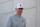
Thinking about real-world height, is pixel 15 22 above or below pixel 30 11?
below

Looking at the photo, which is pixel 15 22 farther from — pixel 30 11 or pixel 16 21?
pixel 30 11

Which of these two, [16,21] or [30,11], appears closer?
[16,21]

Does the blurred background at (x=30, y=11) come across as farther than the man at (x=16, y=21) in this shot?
Yes

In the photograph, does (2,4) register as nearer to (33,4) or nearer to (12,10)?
(12,10)

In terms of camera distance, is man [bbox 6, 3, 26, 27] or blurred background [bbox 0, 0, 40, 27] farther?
blurred background [bbox 0, 0, 40, 27]

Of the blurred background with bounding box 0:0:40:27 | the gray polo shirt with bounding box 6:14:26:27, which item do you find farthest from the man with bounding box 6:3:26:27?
the blurred background with bounding box 0:0:40:27

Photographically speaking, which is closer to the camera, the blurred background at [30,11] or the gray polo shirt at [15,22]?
the gray polo shirt at [15,22]

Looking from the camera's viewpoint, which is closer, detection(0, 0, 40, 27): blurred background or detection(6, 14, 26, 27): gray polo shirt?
detection(6, 14, 26, 27): gray polo shirt

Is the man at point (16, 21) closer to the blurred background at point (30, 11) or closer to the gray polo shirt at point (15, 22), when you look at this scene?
the gray polo shirt at point (15, 22)

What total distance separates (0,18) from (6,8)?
0.56 meters

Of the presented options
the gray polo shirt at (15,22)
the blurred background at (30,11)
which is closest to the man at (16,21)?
the gray polo shirt at (15,22)

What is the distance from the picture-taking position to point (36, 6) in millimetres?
5094

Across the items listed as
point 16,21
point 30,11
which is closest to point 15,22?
point 16,21

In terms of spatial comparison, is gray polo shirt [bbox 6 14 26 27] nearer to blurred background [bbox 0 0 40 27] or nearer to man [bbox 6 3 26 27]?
man [bbox 6 3 26 27]
